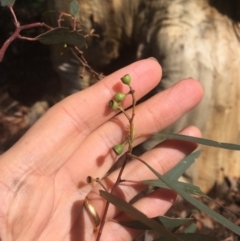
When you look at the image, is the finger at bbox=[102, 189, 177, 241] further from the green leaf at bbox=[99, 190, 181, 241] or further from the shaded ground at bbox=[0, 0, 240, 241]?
the shaded ground at bbox=[0, 0, 240, 241]

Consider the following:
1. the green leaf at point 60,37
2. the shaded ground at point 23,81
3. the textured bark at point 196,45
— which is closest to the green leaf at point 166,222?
the green leaf at point 60,37

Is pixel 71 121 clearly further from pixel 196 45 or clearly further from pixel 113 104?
pixel 196 45

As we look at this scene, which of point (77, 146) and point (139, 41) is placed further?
point (139, 41)

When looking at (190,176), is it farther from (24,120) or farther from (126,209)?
(126,209)

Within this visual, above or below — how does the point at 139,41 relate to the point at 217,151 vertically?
above

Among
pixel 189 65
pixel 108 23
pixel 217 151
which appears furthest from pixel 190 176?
pixel 108 23

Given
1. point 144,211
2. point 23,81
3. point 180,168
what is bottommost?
point 23,81

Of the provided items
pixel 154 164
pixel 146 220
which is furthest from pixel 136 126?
pixel 146 220
